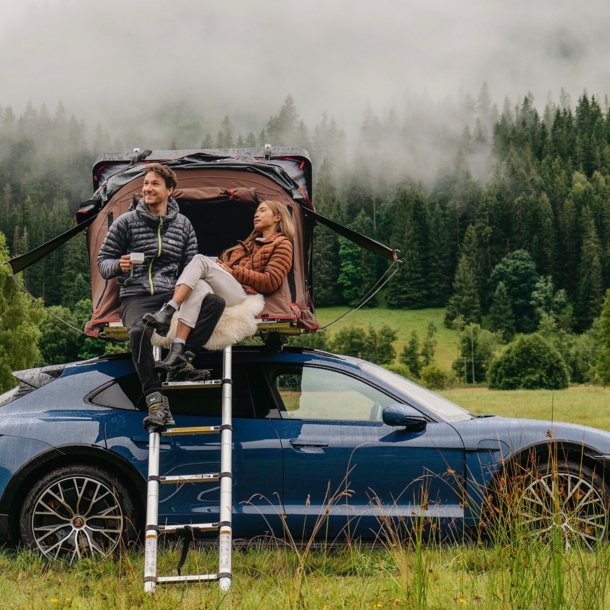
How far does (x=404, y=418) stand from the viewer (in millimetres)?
5566

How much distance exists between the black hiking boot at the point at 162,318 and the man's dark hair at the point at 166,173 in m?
1.09

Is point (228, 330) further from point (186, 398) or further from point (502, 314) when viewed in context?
point (502, 314)

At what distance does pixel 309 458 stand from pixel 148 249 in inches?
79.7

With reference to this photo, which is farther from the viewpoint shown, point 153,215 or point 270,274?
point 270,274

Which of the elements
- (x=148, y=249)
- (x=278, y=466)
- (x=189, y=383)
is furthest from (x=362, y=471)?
(x=148, y=249)

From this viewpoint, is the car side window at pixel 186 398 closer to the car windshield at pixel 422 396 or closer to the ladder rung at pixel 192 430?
the ladder rung at pixel 192 430

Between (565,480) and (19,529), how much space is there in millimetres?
3889

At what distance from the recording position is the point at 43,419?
574 cm

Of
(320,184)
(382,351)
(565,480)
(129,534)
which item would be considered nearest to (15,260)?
(129,534)

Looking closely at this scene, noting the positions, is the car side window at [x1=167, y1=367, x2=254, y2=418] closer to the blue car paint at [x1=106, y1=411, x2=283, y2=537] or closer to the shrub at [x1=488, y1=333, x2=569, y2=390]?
the blue car paint at [x1=106, y1=411, x2=283, y2=537]

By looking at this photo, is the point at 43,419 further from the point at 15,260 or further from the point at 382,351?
the point at 382,351

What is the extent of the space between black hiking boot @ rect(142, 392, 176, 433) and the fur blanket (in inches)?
21.7

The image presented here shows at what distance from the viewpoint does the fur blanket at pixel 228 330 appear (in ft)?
19.0

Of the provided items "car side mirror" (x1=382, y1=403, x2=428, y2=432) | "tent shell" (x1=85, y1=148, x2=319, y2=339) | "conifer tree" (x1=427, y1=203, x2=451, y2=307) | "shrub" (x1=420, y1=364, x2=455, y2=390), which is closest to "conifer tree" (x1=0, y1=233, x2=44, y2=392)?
"tent shell" (x1=85, y1=148, x2=319, y2=339)
